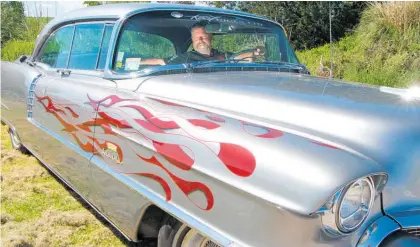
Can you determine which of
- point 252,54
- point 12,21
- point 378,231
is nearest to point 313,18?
point 252,54

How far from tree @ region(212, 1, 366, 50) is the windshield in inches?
324

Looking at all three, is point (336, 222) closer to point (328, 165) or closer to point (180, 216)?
point (328, 165)

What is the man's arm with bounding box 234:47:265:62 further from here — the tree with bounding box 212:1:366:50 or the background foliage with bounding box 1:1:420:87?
the tree with bounding box 212:1:366:50

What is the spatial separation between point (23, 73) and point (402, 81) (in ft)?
19.1

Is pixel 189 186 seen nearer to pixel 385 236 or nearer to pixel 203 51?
pixel 385 236

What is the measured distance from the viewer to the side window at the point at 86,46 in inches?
127

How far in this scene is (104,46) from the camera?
3.09 meters

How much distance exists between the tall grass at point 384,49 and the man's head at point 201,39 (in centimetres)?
498

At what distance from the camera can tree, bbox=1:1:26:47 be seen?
17.4m

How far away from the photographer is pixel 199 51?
3.05 m

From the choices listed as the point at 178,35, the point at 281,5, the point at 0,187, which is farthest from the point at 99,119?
the point at 281,5

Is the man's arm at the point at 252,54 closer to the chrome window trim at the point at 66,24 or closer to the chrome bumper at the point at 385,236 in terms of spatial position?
the chrome window trim at the point at 66,24

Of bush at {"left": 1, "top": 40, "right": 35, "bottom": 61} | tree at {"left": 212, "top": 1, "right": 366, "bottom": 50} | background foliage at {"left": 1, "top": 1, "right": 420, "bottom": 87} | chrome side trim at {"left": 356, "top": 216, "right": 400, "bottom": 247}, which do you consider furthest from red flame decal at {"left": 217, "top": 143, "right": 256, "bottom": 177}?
bush at {"left": 1, "top": 40, "right": 35, "bottom": 61}

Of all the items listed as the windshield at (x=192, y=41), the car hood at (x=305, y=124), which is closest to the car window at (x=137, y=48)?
the windshield at (x=192, y=41)
